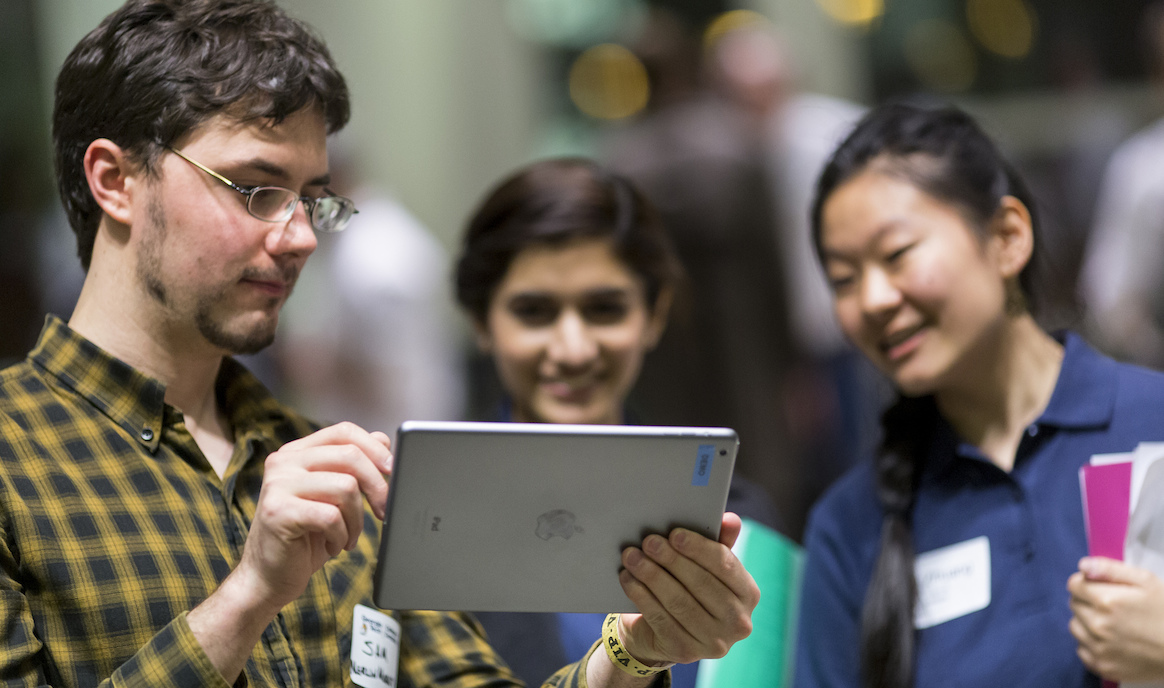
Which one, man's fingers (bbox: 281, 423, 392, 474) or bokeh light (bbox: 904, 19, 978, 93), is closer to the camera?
man's fingers (bbox: 281, 423, 392, 474)

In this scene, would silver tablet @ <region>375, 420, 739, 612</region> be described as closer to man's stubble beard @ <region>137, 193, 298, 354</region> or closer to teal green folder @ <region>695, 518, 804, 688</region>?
→ man's stubble beard @ <region>137, 193, 298, 354</region>

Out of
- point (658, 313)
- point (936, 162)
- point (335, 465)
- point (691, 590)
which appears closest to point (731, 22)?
point (658, 313)

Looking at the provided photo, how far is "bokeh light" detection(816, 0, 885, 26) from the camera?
6020 mm

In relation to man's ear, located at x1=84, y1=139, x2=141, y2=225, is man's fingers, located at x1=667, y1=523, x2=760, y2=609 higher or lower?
lower

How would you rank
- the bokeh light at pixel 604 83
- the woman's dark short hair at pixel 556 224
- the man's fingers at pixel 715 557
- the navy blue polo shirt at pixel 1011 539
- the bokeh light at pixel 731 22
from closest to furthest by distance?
1. the man's fingers at pixel 715 557
2. the navy blue polo shirt at pixel 1011 539
3. the woman's dark short hair at pixel 556 224
4. the bokeh light at pixel 731 22
5. the bokeh light at pixel 604 83

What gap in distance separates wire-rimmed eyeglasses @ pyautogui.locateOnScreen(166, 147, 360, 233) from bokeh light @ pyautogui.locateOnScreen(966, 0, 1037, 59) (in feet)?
17.5

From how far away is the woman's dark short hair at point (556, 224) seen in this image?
2.28m

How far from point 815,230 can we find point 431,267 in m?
3.25

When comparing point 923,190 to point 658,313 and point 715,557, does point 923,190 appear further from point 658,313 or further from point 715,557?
point 715,557

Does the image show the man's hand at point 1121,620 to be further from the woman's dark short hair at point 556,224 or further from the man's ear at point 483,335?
the man's ear at point 483,335

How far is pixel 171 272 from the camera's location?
1.46 metres

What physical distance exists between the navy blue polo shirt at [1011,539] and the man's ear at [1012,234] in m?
0.18

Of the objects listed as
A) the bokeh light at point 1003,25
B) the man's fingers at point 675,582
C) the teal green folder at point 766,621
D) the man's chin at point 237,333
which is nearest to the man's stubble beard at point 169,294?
the man's chin at point 237,333

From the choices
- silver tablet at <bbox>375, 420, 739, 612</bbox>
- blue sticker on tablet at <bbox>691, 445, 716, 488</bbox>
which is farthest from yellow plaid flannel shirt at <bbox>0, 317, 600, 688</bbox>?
blue sticker on tablet at <bbox>691, 445, 716, 488</bbox>
